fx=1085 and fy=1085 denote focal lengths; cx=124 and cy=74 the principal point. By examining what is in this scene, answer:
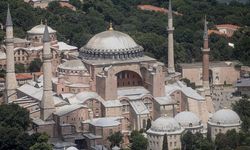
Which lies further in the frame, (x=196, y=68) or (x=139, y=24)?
(x=139, y=24)

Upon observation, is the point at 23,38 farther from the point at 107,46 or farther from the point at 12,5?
the point at 107,46

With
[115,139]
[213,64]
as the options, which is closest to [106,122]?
[115,139]

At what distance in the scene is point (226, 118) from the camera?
44.7 meters

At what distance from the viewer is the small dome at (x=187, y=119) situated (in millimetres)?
44781

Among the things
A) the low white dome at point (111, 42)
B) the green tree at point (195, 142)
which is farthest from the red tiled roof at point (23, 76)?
the green tree at point (195, 142)

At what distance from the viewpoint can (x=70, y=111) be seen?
45.0 metres

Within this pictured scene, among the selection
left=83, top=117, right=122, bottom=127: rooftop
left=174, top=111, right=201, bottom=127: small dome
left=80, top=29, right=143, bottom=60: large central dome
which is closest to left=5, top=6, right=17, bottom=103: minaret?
left=80, top=29, right=143, bottom=60: large central dome

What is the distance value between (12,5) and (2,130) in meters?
29.6

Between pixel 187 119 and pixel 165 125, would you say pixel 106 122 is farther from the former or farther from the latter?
pixel 187 119

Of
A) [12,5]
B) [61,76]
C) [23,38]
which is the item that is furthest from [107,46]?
[12,5]

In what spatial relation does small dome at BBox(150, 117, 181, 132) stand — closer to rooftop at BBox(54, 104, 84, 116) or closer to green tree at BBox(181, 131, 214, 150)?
green tree at BBox(181, 131, 214, 150)

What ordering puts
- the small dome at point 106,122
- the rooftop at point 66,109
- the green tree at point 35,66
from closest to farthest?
the small dome at point 106,122
the rooftop at point 66,109
the green tree at point 35,66

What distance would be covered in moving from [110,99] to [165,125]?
357 cm

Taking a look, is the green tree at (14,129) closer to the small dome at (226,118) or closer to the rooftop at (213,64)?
the small dome at (226,118)
